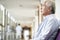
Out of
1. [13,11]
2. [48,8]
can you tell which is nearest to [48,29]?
[48,8]

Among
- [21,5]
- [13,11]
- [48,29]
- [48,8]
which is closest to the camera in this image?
[48,29]

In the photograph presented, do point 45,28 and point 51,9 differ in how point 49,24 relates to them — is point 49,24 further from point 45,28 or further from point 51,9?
point 51,9

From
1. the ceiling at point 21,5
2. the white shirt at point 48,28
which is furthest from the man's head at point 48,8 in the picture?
the ceiling at point 21,5

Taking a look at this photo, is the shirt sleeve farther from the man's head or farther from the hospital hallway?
the hospital hallway

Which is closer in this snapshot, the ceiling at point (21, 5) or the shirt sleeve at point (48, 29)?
the shirt sleeve at point (48, 29)

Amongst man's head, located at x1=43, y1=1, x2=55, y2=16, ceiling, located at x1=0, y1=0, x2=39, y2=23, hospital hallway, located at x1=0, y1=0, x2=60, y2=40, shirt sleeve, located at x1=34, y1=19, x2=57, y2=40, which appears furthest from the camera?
ceiling, located at x1=0, y1=0, x2=39, y2=23

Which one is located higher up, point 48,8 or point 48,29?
point 48,8

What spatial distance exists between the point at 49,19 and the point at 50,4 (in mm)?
452

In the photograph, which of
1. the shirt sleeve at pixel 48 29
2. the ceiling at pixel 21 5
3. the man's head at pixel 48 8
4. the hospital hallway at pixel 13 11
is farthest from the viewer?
the ceiling at pixel 21 5

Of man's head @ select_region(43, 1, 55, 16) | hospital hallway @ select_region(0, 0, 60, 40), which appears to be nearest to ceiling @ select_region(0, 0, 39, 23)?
hospital hallway @ select_region(0, 0, 60, 40)

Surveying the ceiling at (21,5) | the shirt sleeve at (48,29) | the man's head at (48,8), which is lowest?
the shirt sleeve at (48,29)

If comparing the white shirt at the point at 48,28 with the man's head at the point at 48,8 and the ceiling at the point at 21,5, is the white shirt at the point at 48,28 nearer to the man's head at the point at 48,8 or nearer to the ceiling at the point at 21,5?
the man's head at the point at 48,8

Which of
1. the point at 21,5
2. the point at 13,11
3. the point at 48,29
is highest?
the point at 21,5

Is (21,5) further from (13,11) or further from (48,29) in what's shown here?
(48,29)
